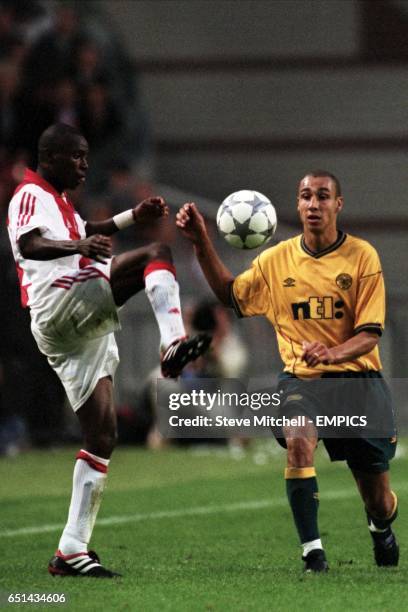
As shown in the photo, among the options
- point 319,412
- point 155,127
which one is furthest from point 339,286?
point 155,127

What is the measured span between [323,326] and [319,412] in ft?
1.43

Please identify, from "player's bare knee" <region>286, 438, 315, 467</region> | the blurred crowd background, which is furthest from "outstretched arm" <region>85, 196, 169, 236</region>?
the blurred crowd background

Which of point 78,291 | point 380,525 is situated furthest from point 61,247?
point 380,525

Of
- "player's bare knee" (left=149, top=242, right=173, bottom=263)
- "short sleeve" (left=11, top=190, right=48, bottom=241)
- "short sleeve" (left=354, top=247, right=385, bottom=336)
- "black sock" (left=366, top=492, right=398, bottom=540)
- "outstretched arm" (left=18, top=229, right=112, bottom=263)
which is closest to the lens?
"outstretched arm" (left=18, top=229, right=112, bottom=263)

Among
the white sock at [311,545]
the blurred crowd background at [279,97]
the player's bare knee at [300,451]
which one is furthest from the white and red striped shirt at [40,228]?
the blurred crowd background at [279,97]

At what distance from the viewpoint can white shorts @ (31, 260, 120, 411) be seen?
6.70 m

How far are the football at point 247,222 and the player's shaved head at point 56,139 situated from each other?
93cm

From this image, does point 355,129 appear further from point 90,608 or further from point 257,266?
point 90,608

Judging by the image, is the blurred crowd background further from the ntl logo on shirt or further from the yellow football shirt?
the ntl logo on shirt

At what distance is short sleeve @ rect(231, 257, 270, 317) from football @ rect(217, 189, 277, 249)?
17 cm

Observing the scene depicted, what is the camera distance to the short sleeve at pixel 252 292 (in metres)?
7.12

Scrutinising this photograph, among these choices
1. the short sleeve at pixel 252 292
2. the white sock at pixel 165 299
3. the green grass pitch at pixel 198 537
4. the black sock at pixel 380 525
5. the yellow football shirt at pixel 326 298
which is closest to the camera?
the green grass pitch at pixel 198 537

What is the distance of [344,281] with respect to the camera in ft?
22.5

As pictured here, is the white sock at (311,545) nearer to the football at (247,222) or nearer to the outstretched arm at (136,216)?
the football at (247,222)
